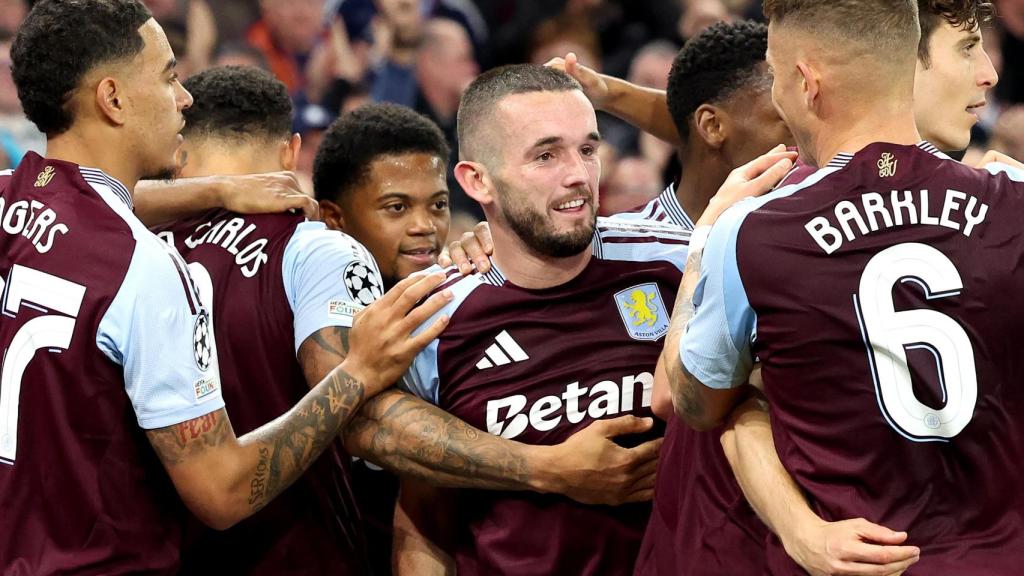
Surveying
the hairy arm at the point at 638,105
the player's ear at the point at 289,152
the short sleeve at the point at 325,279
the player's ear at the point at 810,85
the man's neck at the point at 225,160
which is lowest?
the short sleeve at the point at 325,279

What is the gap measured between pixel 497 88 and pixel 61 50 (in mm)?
1238

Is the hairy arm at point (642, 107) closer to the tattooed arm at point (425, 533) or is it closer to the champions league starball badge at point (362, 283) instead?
the champions league starball badge at point (362, 283)

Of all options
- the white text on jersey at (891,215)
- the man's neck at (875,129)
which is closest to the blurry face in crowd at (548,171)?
the man's neck at (875,129)

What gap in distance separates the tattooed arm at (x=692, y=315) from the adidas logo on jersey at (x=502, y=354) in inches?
19.9

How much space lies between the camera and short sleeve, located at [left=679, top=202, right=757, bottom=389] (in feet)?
8.85

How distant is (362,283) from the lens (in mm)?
3781

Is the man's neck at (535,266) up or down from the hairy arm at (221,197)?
down

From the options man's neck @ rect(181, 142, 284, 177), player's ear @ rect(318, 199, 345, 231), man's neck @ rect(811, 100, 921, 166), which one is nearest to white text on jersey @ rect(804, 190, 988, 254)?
man's neck @ rect(811, 100, 921, 166)

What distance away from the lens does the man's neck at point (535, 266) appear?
11.8 feet

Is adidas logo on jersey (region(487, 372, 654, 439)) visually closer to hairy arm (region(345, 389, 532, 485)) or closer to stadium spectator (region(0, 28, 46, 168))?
hairy arm (region(345, 389, 532, 485))

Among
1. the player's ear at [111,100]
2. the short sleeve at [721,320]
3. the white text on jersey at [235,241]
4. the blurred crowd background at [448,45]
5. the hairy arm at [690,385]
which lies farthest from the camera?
the blurred crowd background at [448,45]

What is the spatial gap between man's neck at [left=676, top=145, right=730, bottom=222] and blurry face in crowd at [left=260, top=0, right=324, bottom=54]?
566 centimetres

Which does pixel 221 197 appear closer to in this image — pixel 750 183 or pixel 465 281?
pixel 465 281

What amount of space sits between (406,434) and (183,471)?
0.64 m
